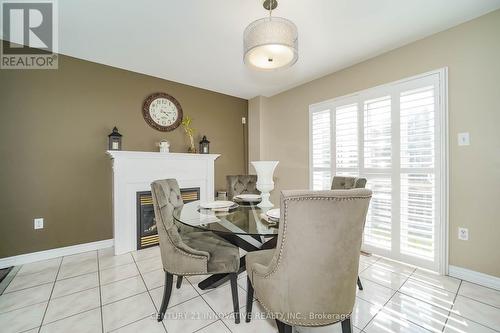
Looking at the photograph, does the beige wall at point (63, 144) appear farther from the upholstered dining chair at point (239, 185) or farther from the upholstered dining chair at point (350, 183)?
the upholstered dining chair at point (350, 183)

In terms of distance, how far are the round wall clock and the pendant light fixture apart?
217 cm

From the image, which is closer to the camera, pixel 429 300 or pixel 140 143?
pixel 429 300

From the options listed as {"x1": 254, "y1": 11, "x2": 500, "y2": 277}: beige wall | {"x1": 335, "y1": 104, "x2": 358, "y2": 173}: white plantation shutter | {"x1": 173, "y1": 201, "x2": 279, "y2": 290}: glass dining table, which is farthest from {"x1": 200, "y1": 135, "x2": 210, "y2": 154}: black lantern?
{"x1": 254, "y1": 11, "x2": 500, "y2": 277}: beige wall

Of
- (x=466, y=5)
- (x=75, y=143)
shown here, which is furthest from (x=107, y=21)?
(x=466, y=5)

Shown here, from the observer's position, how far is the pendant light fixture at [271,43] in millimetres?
1396

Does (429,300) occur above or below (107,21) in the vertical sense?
below

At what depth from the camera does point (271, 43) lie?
4.55 ft

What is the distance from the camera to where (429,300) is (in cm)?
177

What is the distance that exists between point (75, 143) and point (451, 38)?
14.1ft

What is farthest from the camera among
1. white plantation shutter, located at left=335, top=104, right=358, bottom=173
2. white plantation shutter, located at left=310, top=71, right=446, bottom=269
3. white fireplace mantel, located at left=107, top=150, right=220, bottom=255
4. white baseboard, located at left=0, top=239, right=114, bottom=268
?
white plantation shutter, located at left=335, top=104, right=358, bottom=173

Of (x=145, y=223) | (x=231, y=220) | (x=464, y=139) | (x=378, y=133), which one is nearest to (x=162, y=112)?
(x=145, y=223)

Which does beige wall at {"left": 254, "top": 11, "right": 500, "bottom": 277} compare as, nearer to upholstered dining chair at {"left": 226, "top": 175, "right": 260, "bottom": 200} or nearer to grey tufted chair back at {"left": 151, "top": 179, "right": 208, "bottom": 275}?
upholstered dining chair at {"left": 226, "top": 175, "right": 260, "bottom": 200}

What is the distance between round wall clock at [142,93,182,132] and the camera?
3.25m

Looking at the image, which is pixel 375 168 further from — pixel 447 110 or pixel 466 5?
pixel 466 5
